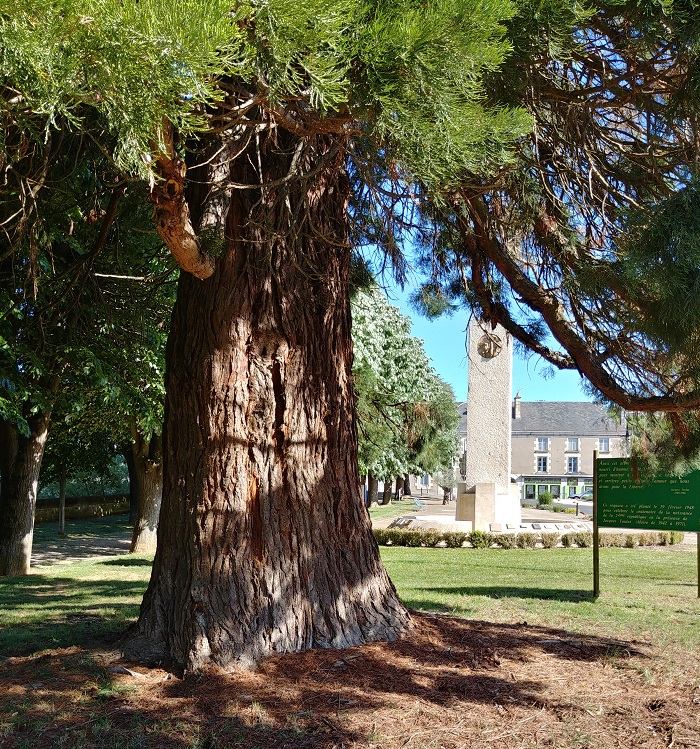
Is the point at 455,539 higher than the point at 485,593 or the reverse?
the reverse

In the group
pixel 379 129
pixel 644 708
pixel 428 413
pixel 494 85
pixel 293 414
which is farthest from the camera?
pixel 428 413

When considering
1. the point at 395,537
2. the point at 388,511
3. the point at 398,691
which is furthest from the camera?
the point at 388,511

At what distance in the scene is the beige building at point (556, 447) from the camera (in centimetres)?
6556

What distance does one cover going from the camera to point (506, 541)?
1753 centimetres

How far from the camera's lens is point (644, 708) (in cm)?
405

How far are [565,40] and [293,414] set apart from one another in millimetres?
2730

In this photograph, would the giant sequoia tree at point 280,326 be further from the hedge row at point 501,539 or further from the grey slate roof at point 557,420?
the grey slate roof at point 557,420

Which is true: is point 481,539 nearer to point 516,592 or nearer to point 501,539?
point 501,539

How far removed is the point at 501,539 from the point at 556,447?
51.3 m

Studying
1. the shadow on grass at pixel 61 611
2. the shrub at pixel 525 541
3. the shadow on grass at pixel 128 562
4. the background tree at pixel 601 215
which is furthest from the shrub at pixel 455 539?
the background tree at pixel 601 215

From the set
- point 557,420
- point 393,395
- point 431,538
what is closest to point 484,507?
point 431,538

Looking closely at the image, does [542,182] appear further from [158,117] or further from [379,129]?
[158,117]

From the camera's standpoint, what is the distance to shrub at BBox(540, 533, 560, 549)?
17.8 metres

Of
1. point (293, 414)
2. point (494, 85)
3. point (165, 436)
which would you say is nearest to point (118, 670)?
point (165, 436)
